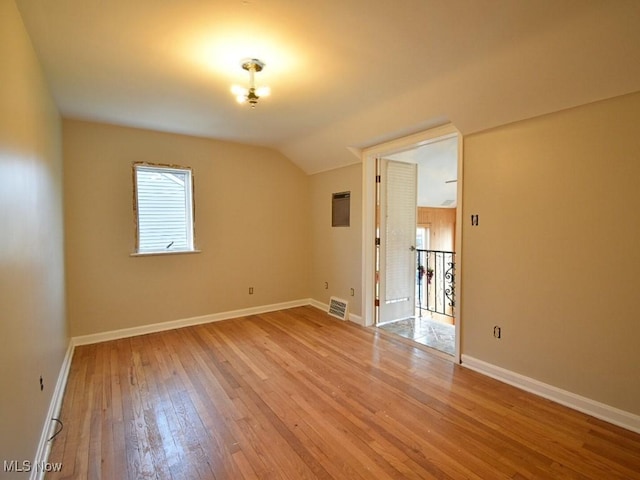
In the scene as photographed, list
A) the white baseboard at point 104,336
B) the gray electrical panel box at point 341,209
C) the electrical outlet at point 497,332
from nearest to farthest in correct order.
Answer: the white baseboard at point 104,336 → the electrical outlet at point 497,332 → the gray electrical panel box at point 341,209

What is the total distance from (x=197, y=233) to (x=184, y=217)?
0.27 m

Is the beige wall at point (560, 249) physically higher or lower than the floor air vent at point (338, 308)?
higher

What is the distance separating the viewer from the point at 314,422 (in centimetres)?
216

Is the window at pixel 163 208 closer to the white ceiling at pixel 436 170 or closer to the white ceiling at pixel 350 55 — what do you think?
the white ceiling at pixel 350 55

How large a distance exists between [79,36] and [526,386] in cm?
414

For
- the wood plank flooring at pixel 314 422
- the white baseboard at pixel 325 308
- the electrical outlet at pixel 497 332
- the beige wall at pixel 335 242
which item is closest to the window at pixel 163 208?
the wood plank flooring at pixel 314 422

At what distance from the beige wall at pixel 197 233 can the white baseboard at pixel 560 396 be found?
304cm

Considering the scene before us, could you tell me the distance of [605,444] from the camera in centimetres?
192

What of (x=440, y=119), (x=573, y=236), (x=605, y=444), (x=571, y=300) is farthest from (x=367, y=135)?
(x=605, y=444)

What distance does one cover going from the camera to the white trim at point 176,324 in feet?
11.9

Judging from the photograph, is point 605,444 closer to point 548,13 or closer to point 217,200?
point 548,13

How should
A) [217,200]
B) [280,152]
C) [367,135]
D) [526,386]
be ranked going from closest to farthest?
[526,386] < [367,135] < [217,200] < [280,152]

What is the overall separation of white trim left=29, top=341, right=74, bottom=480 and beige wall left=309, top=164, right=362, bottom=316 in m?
3.21

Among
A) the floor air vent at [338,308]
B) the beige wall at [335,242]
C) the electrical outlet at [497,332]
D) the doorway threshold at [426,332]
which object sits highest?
the beige wall at [335,242]
